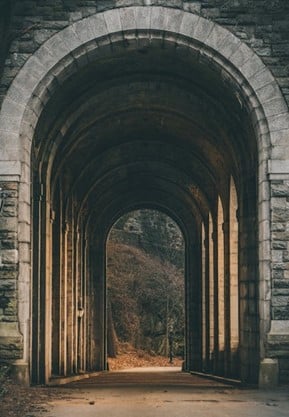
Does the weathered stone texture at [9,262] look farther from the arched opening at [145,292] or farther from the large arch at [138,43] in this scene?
the arched opening at [145,292]

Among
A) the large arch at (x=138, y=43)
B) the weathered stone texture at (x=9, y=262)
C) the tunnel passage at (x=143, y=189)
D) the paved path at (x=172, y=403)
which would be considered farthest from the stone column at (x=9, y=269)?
the tunnel passage at (x=143, y=189)

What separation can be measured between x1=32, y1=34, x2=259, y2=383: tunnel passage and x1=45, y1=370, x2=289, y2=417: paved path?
8.47 feet

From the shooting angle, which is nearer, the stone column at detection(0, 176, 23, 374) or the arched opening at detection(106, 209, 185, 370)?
the stone column at detection(0, 176, 23, 374)

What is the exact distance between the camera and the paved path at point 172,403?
1161cm

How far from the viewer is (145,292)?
48.3 m

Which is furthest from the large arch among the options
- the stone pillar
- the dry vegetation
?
the dry vegetation

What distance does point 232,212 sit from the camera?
22781 mm

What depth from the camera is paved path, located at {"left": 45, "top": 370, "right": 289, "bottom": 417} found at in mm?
11609

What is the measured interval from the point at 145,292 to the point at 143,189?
16.9 metres

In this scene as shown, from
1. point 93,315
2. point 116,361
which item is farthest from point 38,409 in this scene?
point 116,361

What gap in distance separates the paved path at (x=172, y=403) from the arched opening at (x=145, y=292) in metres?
27.4

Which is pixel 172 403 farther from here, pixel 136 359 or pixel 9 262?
pixel 136 359

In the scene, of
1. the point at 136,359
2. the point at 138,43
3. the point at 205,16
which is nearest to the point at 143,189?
the point at 136,359

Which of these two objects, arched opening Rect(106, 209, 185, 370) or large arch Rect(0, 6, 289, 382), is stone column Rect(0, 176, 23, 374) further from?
arched opening Rect(106, 209, 185, 370)
